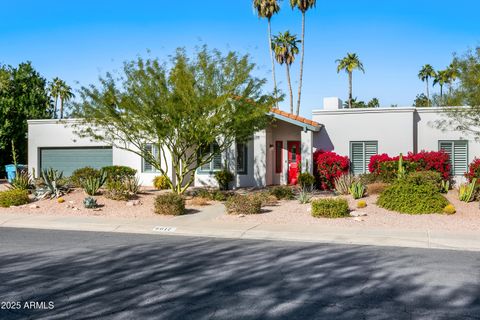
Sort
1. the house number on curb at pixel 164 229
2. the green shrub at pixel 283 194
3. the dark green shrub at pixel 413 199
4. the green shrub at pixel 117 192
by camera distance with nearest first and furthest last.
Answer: the house number on curb at pixel 164 229
the dark green shrub at pixel 413 199
the green shrub at pixel 117 192
the green shrub at pixel 283 194

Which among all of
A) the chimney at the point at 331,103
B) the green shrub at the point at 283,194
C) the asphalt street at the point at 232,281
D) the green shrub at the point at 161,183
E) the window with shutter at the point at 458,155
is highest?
the chimney at the point at 331,103

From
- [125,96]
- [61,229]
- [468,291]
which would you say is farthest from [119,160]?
[468,291]

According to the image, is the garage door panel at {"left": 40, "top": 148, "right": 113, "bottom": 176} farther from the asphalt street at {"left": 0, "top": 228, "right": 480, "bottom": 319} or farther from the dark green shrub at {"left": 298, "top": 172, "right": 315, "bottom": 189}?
the asphalt street at {"left": 0, "top": 228, "right": 480, "bottom": 319}

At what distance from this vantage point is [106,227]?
13.1 metres

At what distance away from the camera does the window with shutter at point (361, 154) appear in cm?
2141

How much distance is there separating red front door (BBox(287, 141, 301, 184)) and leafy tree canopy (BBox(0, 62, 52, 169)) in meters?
17.0

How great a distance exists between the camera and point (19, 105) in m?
31.1

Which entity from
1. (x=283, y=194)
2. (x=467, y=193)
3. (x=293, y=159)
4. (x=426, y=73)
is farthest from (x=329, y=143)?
(x=426, y=73)

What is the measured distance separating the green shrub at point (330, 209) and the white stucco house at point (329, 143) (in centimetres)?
619

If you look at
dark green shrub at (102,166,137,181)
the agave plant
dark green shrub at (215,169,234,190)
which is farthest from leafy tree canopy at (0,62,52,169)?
dark green shrub at (215,169,234,190)

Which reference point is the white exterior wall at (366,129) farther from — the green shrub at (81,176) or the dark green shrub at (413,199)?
the green shrub at (81,176)

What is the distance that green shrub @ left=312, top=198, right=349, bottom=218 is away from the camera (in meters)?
13.7

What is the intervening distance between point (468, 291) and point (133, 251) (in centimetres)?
598

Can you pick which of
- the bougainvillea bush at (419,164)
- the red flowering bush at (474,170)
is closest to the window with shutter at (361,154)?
the bougainvillea bush at (419,164)
